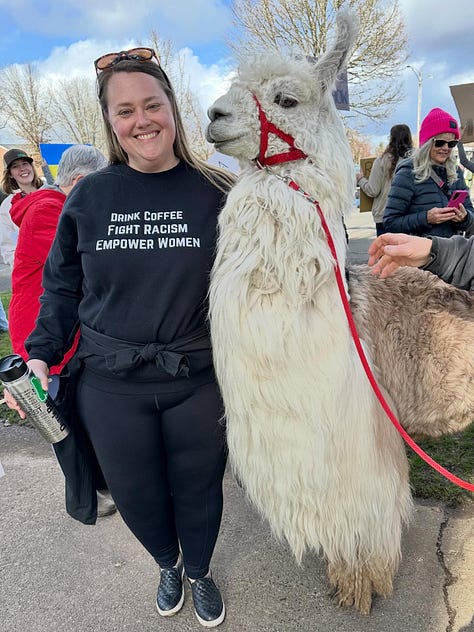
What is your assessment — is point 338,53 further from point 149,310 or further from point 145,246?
point 149,310

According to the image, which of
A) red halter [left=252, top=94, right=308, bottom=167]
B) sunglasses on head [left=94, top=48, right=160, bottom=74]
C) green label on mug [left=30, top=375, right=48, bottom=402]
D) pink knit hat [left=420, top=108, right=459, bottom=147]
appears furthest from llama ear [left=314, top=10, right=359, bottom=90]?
pink knit hat [left=420, top=108, right=459, bottom=147]

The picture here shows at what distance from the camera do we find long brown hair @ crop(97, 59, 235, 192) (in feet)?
4.76

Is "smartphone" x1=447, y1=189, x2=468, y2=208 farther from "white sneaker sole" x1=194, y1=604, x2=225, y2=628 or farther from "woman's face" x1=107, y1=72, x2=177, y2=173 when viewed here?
"white sneaker sole" x1=194, y1=604, x2=225, y2=628

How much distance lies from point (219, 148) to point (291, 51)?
377mm

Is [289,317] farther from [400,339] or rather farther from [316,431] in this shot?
[400,339]

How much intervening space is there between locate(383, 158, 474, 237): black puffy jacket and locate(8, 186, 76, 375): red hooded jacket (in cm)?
201

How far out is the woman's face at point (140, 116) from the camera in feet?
4.62

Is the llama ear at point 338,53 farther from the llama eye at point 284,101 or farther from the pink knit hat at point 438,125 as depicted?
the pink knit hat at point 438,125

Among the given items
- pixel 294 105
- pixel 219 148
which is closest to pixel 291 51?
pixel 294 105

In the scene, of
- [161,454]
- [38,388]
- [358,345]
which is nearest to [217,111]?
[358,345]

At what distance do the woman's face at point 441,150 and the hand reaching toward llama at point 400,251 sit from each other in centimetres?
176

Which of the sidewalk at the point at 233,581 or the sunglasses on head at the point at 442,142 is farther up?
the sunglasses on head at the point at 442,142

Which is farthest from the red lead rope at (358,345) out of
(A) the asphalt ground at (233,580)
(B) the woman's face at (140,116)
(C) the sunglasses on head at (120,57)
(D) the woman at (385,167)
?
(D) the woman at (385,167)

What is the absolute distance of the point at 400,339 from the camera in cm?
164
